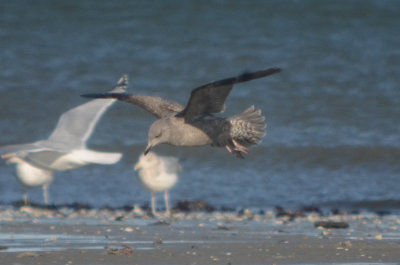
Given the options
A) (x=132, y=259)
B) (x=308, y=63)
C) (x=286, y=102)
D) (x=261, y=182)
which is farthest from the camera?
(x=308, y=63)

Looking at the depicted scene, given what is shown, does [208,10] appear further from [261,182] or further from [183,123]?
[183,123]

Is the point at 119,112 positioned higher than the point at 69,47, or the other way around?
the point at 69,47

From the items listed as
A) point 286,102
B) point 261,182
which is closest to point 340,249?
point 261,182

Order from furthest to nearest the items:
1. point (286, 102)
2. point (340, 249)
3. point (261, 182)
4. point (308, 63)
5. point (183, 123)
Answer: point (308, 63), point (286, 102), point (261, 182), point (183, 123), point (340, 249)

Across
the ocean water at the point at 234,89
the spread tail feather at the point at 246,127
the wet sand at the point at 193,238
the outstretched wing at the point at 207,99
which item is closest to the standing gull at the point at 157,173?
the ocean water at the point at 234,89

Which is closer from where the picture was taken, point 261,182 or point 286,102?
point 261,182

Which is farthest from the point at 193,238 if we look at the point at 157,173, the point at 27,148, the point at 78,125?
the point at 78,125

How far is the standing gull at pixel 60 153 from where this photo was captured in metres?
8.86

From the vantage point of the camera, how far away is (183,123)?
240 inches

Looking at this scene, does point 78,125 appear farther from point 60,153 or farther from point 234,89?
point 234,89

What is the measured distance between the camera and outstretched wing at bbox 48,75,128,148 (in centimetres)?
952

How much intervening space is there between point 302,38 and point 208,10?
259cm

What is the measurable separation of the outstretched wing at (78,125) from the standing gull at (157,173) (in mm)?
870

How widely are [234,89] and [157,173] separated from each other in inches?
197
